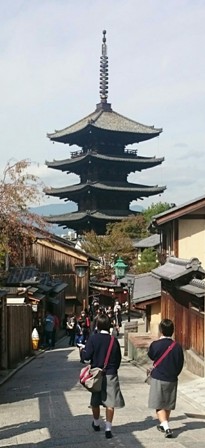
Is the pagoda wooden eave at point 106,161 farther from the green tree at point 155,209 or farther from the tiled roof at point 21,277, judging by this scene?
the tiled roof at point 21,277

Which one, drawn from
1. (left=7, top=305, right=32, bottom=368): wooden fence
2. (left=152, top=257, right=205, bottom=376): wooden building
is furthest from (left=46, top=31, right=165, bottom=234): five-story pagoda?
(left=152, top=257, right=205, bottom=376): wooden building

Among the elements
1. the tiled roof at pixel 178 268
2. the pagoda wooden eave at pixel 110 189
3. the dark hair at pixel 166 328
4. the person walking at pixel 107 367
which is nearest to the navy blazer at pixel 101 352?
the person walking at pixel 107 367

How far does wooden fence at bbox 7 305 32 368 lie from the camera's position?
1767 centimetres

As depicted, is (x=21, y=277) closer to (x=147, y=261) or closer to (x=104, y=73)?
(x=147, y=261)

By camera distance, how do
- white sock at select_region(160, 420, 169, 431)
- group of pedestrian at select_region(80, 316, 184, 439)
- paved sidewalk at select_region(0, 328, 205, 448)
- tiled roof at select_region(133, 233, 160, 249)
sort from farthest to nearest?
1. tiled roof at select_region(133, 233, 160, 249)
2. group of pedestrian at select_region(80, 316, 184, 439)
3. white sock at select_region(160, 420, 169, 431)
4. paved sidewalk at select_region(0, 328, 205, 448)

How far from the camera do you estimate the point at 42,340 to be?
83.9 feet

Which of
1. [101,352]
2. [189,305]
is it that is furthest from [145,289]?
[101,352]

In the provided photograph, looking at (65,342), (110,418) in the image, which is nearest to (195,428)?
(110,418)

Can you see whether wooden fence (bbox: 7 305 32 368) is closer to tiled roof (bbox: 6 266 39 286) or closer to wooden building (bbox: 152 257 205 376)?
tiled roof (bbox: 6 266 39 286)

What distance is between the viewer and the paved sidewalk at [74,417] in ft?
24.7

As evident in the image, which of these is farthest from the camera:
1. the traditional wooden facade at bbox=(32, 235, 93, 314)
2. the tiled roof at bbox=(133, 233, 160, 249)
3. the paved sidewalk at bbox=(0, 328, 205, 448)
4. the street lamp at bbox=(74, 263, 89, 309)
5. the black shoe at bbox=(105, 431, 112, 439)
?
the street lamp at bbox=(74, 263, 89, 309)

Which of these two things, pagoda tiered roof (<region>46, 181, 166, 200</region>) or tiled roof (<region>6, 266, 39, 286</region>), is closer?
tiled roof (<region>6, 266, 39, 286</region>)

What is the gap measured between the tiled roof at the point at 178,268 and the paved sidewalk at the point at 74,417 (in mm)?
2857

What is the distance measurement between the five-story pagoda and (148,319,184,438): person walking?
154 feet
